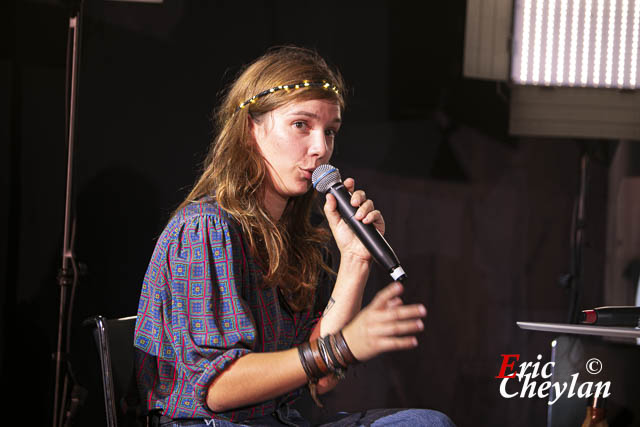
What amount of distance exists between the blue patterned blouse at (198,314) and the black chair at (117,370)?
62 millimetres

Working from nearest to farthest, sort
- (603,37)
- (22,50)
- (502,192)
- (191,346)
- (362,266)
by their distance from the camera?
(191,346) < (362,266) < (22,50) < (603,37) < (502,192)

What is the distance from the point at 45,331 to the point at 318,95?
1.32 metres

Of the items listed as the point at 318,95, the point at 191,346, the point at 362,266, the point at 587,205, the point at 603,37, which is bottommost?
the point at 191,346

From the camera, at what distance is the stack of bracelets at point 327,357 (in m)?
1.02

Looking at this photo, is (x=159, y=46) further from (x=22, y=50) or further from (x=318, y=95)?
(x=318, y=95)

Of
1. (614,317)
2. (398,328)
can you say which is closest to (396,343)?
(398,328)

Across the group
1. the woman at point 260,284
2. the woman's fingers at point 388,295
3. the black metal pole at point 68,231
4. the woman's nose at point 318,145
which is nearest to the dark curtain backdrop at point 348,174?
the black metal pole at point 68,231

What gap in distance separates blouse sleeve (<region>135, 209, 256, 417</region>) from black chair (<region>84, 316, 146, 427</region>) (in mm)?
97

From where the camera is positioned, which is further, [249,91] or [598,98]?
[598,98]

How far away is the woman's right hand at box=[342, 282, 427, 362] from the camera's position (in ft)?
3.07

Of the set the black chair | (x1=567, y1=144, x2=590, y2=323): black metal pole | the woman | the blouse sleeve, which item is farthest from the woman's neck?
(x1=567, y1=144, x2=590, y2=323): black metal pole

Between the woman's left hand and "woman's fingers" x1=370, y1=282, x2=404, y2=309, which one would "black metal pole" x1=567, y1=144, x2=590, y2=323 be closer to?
the woman's left hand

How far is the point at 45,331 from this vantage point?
206 centimetres

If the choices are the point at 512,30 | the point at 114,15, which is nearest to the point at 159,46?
the point at 114,15
